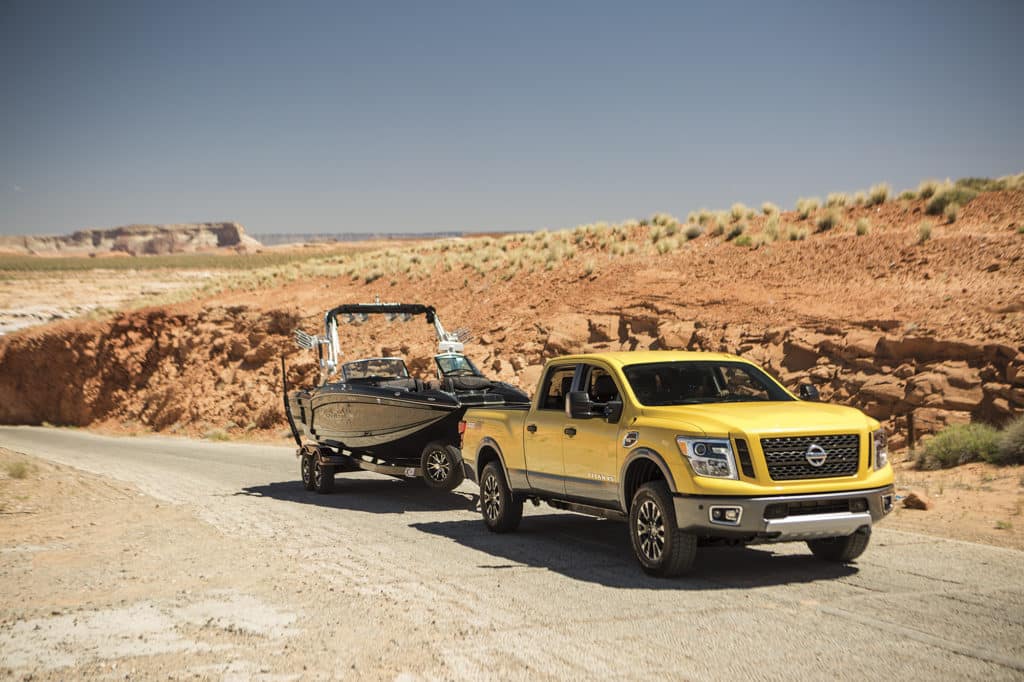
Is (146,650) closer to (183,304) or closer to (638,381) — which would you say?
(638,381)

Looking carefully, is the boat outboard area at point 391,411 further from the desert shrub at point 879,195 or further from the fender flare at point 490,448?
the desert shrub at point 879,195

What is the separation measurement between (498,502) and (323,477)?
5183 mm

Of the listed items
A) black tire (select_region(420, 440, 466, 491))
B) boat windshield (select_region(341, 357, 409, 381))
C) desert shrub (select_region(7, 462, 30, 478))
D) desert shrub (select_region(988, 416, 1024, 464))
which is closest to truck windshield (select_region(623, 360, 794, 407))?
black tire (select_region(420, 440, 466, 491))

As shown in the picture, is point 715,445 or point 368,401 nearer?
point 715,445

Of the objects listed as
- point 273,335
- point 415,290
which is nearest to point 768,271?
point 415,290

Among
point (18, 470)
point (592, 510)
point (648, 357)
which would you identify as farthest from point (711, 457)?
point (18, 470)

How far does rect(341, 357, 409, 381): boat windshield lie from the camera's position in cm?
1573

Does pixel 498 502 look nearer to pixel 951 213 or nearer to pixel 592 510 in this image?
pixel 592 510

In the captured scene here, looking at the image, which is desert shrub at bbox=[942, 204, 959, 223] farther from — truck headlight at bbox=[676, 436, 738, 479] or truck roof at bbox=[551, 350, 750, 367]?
truck headlight at bbox=[676, 436, 738, 479]

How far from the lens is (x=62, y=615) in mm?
7324

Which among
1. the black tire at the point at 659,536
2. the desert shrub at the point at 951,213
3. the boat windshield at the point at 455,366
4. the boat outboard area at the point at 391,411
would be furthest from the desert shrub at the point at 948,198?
the black tire at the point at 659,536

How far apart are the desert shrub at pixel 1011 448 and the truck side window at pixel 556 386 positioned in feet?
26.0

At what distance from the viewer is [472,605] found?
738cm

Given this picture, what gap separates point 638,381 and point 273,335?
3324 cm
